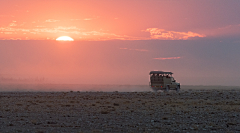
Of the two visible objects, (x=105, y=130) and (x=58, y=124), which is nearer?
(x=105, y=130)

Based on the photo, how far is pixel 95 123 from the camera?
2047 centimetres

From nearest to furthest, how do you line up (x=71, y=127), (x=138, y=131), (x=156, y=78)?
(x=138, y=131) < (x=71, y=127) < (x=156, y=78)

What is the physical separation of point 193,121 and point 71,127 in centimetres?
935

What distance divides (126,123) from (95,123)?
2283 millimetres

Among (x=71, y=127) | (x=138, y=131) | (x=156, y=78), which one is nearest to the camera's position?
(x=138, y=131)

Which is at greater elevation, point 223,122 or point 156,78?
point 156,78

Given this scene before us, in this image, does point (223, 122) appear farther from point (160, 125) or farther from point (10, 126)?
point (10, 126)

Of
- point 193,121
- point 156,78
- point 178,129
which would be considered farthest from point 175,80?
point 178,129

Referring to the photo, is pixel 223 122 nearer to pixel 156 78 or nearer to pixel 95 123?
pixel 95 123

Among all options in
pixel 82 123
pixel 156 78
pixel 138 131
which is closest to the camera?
pixel 138 131

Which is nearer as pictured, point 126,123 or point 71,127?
point 71,127

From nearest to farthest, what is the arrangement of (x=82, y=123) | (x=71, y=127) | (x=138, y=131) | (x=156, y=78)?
(x=138, y=131) → (x=71, y=127) → (x=82, y=123) → (x=156, y=78)

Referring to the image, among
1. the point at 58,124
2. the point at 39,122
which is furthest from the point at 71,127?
the point at 39,122

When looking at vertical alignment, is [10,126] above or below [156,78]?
below
